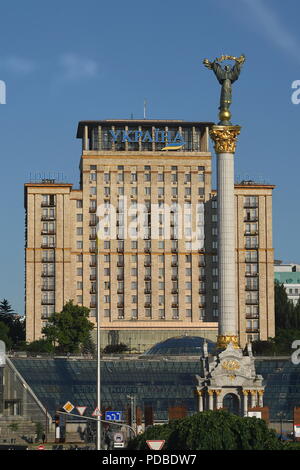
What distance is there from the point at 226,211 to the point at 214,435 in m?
61.2

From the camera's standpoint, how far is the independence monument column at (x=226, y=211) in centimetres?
14875

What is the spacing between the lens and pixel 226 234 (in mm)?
149500

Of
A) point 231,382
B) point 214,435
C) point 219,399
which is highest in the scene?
point 231,382

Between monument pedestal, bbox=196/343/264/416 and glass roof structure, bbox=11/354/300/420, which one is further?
glass roof structure, bbox=11/354/300/420

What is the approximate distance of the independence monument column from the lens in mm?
148750

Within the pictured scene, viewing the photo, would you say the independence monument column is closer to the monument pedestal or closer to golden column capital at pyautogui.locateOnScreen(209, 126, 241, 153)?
golden column capital at pyautogui.locateOnScreen(209, 126, 241, 153)

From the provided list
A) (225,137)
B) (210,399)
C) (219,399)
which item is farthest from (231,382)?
(225,137)

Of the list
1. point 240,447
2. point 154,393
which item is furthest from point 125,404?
point 240,447

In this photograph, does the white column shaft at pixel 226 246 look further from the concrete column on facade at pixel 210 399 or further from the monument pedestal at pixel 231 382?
the concrete column on facade at pixel 210 399

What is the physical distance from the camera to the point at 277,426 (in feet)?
530

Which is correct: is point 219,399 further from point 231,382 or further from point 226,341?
point 226,341

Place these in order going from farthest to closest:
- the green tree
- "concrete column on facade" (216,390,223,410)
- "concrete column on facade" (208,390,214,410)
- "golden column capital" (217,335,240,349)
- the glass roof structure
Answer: the glass roof structure → "golden column capital" (217,335,240,349) → "concrete column on facade" (216,390,223,410) → "concrete column on facade" (208,390,214,410) → the green tree

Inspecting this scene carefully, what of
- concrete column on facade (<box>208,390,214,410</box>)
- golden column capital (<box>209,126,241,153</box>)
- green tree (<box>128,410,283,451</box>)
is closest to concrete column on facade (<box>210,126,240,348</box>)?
golden column capital (<box>209,126,241,153</box>)
